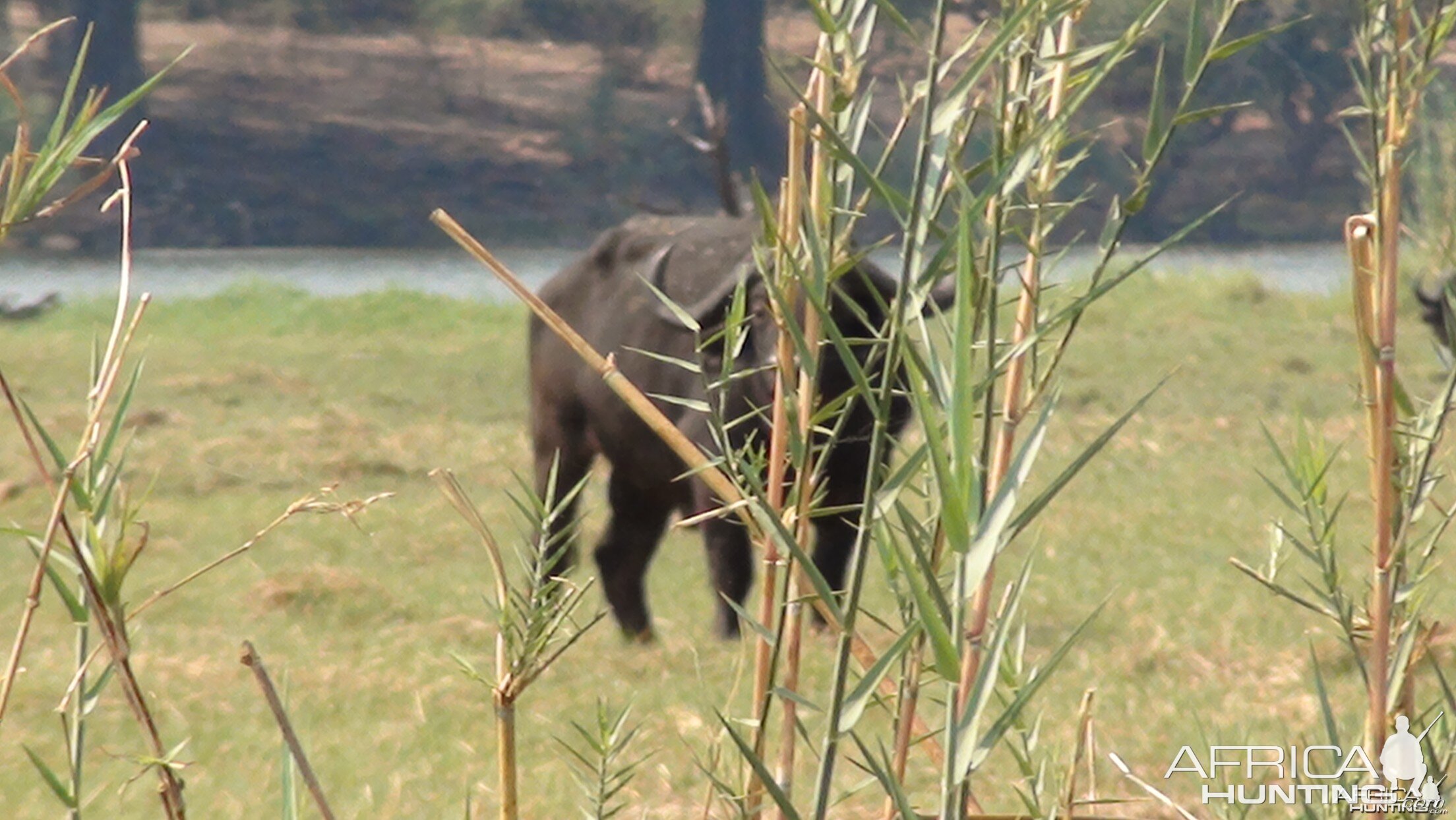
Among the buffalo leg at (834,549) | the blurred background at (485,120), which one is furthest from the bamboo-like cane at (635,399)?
the blurred background at (485,120)

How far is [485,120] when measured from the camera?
24.7 metres

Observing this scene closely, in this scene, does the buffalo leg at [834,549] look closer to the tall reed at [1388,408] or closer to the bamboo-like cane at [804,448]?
the tall reed at [1388,408]

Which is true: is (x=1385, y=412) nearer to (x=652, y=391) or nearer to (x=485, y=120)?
(x=652, y=391)

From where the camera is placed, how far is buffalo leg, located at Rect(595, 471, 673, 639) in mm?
5340

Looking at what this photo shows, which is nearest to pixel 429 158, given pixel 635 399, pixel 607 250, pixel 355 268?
pixel 355 268

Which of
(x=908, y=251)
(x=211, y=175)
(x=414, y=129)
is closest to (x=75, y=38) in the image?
(x=211, y=175)

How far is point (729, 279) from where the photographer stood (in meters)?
5.00

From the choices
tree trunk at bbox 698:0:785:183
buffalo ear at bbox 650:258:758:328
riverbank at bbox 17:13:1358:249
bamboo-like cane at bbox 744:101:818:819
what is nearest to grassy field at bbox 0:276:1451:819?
bamboo-like cane at bbox 744:101:818:819

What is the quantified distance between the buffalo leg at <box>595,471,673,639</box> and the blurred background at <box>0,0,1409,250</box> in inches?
625

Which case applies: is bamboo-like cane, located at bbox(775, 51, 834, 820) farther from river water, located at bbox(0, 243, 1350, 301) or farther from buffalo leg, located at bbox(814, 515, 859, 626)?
river water, located at bbox(0, 243, 1350, 301)

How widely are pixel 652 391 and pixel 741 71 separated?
57.8 ft

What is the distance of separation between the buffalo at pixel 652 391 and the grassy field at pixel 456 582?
232mm

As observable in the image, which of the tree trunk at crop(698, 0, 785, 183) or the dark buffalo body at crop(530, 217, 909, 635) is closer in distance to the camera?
the dark buffalo body at crop(530, 217, 909, 635)

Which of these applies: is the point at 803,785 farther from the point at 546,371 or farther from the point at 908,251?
the point at 908,251
